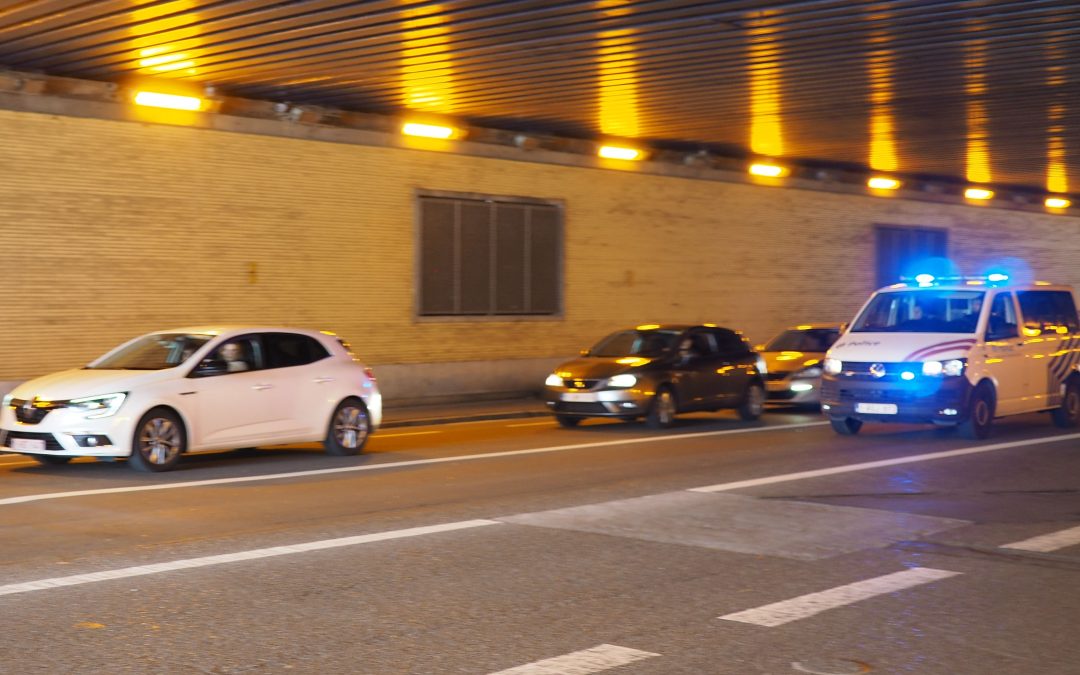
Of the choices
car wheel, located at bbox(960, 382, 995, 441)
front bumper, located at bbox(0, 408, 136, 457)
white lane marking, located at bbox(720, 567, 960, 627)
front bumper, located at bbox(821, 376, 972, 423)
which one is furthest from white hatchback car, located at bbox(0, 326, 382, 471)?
white lane marking, located at bbox(720, 567, 960, 627)

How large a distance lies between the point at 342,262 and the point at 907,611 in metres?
16.4

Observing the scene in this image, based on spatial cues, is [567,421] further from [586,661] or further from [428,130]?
[586,661]

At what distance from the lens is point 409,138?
76.8ft

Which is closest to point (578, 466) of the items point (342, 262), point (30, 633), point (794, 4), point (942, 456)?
point (942, 456)

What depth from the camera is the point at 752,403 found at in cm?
2023

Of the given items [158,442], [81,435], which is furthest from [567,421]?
[81,435]

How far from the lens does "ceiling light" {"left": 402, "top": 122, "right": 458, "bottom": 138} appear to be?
23.1 m

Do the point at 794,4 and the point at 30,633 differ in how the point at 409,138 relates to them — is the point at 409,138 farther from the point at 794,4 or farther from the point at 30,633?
the point at 30,633

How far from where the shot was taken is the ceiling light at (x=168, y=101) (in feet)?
64.4

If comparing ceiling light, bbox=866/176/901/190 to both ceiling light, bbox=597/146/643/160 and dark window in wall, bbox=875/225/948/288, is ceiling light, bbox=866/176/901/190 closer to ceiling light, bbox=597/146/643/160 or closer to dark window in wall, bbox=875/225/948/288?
dark window in wall, bbox=875/225/948/288

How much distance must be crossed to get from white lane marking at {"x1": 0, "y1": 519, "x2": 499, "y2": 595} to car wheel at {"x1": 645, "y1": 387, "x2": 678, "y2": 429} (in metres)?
8.38

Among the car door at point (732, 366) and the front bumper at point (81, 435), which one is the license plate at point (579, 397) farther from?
the front bumper at point (81, 435)

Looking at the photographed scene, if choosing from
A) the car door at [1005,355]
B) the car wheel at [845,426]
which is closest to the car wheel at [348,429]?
the car wheel at [845,426]

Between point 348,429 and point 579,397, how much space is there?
13.4 feet
